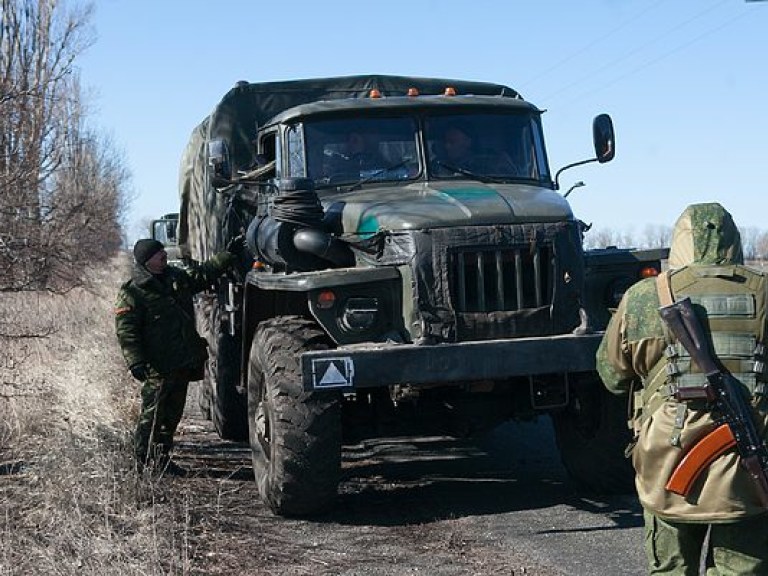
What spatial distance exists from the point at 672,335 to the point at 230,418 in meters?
5.83

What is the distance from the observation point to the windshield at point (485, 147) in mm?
7723

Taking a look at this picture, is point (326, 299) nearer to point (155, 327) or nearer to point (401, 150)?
point (155, 327)

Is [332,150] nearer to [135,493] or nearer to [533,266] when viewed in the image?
[533,266]

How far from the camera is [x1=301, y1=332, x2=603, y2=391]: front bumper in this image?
599cm

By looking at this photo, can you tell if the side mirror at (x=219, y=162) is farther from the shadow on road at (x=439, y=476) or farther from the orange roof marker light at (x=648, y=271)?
the orange roof marker light at (x=648, y=271)

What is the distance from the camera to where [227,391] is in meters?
9.03

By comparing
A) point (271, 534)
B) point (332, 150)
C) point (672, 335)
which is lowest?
point (271, 534)

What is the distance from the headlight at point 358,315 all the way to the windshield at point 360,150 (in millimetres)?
1417

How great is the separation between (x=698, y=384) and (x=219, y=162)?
4.75 meters

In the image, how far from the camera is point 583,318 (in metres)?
6.46

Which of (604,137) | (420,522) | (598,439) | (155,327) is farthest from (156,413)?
(604,137)

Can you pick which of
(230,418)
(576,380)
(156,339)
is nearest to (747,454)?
(576,380)

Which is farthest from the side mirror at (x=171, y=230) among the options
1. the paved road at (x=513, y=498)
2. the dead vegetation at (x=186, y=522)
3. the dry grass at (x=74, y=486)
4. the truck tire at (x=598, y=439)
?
the truck tire at (x=598, y=439)

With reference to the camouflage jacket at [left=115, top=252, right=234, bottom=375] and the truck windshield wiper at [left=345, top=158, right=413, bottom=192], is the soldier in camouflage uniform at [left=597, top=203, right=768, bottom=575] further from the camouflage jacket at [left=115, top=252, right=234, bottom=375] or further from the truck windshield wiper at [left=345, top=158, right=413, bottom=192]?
the camouflage jacket at [left=115, top=252, right=234, bottom=375]
